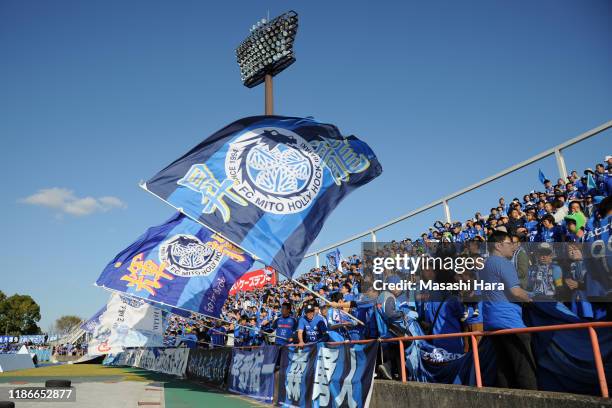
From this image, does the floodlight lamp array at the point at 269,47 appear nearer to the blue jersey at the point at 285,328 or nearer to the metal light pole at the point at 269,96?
the metal light pole at the point at 269,96

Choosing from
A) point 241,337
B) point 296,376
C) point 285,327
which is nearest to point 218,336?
point 241,337

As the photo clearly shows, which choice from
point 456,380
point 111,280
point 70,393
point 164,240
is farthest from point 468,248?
point 111,280

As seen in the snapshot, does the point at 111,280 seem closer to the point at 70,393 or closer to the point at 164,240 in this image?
the point at 164,240

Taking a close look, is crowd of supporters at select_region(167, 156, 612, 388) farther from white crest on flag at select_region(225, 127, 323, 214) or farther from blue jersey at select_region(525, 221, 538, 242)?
white crest on flag at select_region(225, 127, 323, 214)

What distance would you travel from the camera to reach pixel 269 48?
24438 millimetres

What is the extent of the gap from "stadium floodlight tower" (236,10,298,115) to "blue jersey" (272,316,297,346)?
14.5m

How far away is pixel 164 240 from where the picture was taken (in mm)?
15562

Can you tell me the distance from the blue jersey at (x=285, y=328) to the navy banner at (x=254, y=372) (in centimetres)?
47

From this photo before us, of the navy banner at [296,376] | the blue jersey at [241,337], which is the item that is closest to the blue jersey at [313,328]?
the navy banner at [296,376]

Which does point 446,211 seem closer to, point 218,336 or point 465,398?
point 465,398

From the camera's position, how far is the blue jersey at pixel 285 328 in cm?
1102

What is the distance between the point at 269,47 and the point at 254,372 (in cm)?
1801

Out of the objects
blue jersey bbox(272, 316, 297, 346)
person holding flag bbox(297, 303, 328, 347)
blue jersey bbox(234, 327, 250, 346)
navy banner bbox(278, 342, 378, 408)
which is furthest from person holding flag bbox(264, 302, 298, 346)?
blue jersey bbox(234, 327, 250, 346)

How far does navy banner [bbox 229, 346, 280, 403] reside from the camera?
34.2 ft
